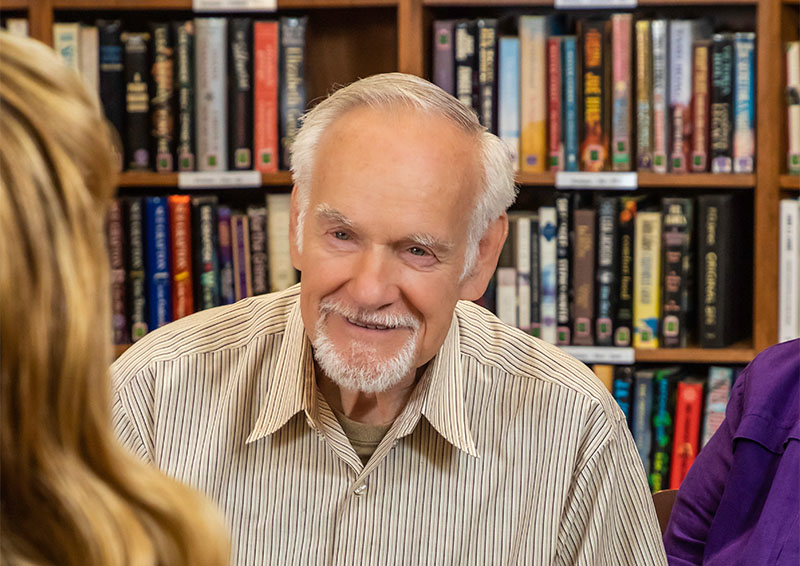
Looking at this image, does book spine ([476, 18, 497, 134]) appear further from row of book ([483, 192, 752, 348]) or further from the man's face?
the man's face

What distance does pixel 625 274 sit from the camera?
2477 millimetres

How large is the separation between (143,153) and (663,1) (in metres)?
1.28

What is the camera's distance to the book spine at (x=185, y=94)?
248 cm

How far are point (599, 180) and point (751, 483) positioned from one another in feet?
3.66

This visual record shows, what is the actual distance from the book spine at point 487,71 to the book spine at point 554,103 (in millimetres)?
128

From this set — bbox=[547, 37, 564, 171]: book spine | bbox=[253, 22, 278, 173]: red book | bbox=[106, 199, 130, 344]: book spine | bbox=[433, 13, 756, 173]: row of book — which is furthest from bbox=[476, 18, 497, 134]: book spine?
bbox=[106, 199, 130, 344]: book spine

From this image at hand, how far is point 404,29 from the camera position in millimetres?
2441

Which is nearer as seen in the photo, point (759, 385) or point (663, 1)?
point (759, 385)

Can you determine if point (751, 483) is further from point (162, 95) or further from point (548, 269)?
point (162, 95)

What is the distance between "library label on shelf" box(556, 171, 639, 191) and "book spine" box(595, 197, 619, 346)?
0.20 feet

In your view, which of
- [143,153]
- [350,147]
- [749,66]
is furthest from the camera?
[143,153]

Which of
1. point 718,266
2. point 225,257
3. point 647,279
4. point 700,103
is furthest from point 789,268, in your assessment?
point 225,257

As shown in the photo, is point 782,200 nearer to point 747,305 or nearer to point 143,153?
point 747,305

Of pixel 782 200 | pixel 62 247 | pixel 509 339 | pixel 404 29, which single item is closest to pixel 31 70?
pixel 62 247
